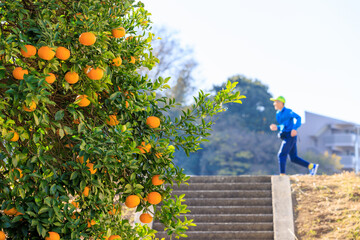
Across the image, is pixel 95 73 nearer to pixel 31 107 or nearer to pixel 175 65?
pixel 31 107

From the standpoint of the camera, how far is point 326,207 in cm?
883

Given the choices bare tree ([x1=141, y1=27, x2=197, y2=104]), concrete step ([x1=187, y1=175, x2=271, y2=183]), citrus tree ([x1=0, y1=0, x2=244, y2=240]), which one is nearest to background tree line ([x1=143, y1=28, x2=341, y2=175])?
bare tree ([x1=141, y1=27, x2=197, y2=104])

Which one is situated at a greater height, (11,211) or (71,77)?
(71,77)

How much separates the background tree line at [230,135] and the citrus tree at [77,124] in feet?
86.0

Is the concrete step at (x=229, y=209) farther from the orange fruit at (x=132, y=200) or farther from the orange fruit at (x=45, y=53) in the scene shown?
the orange fruit at (x=45, y=53)

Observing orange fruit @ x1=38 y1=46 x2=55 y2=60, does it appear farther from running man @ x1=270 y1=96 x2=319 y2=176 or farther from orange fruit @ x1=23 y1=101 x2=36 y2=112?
running man @ x1=270 y1=96 x2=319 y2=176

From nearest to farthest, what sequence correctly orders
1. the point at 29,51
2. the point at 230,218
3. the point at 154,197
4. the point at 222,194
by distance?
1. the point at 29,51
2. the point at 154,197
3. the point at 230,218
4. the point at 222,194

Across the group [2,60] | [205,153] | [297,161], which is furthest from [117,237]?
[205,153]

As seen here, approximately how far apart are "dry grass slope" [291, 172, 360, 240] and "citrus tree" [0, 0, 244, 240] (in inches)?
208

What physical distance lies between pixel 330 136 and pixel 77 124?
162 ft

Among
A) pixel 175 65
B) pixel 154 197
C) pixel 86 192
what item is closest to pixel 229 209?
pixel 154 197

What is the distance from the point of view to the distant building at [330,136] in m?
46.2

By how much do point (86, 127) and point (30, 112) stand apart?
41cm

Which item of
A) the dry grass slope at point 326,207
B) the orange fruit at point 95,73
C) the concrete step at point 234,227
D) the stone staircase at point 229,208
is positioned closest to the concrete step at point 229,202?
the stone staircase at point 229,208
